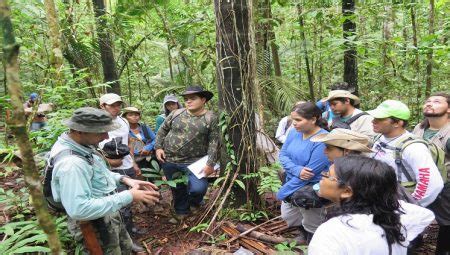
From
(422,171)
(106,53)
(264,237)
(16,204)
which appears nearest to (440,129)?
(422,171)

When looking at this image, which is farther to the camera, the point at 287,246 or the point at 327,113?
the point at 327,113

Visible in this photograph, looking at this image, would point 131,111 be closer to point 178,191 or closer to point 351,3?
point 178,191

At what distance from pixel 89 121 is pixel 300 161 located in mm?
2154

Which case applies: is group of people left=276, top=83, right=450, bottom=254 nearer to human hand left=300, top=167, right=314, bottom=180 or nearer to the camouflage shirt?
human hand left=300, top=167, right=314, bottom=180

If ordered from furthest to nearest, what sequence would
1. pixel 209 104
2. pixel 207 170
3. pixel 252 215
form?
pixel 209 104
pixel 207 170
pixel 252 215

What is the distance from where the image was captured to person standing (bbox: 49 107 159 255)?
2.53 m

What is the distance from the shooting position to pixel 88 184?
2.66 meters

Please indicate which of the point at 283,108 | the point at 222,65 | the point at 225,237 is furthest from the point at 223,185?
the point at 283,108

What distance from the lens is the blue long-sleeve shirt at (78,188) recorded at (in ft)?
8.27

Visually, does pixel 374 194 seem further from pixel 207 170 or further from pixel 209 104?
pixel 209 104

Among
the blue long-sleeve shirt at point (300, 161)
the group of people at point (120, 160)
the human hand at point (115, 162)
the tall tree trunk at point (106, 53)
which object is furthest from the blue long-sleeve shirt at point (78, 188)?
the tall tree trunk at point (106, 53)

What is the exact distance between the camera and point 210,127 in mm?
4527

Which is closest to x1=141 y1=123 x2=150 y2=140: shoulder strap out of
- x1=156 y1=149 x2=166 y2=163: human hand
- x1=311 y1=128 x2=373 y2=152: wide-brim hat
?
x1=156 y1=149 x2=166 y2=163: human hand

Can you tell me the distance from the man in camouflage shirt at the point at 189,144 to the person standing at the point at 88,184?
1532mm
